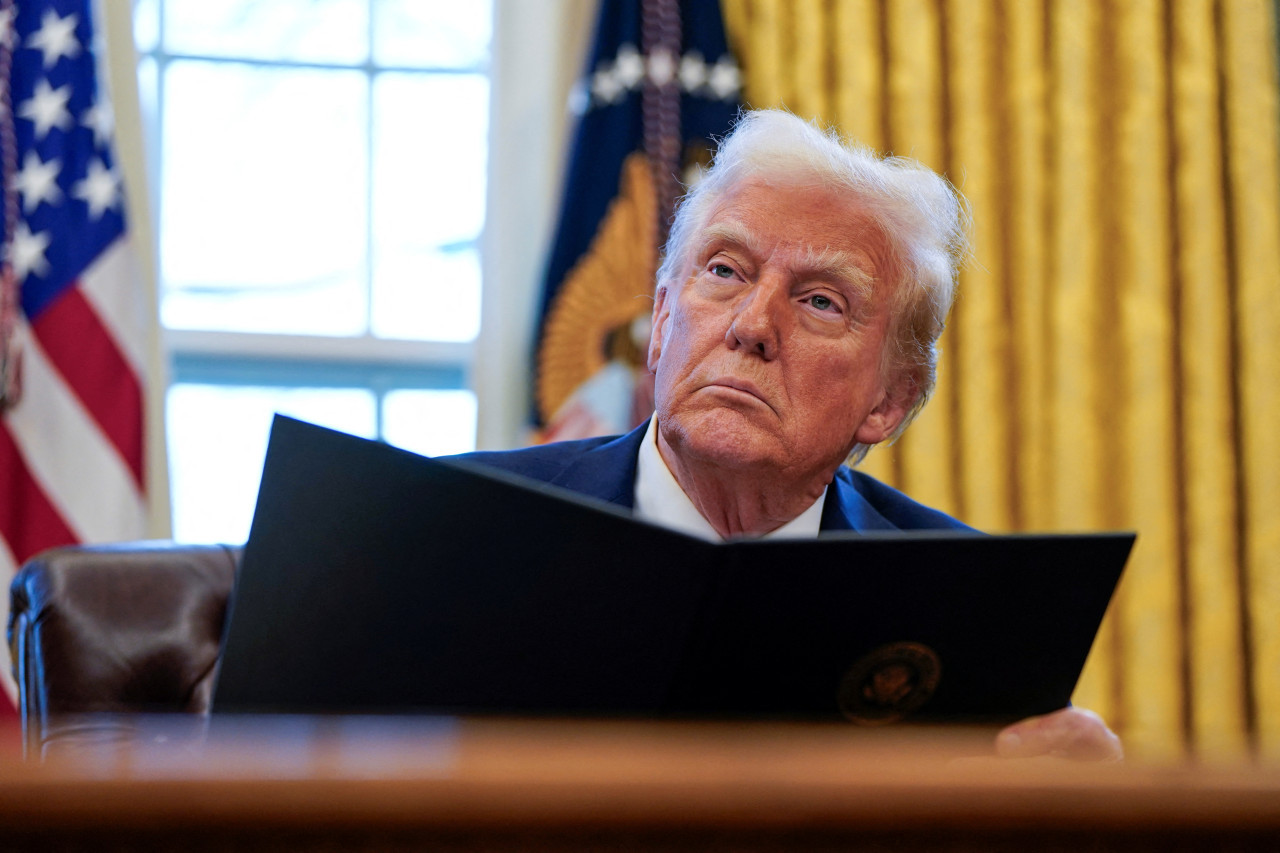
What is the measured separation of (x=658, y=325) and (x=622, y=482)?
0.88 feet

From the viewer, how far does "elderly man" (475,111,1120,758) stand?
148cm

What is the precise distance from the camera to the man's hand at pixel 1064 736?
1121 millimetres

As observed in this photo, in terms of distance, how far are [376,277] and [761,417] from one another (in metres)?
1.37

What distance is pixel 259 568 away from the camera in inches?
35.9

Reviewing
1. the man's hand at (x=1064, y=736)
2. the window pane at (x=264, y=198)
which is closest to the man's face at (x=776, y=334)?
the man's hand at (x=1064, y=736)

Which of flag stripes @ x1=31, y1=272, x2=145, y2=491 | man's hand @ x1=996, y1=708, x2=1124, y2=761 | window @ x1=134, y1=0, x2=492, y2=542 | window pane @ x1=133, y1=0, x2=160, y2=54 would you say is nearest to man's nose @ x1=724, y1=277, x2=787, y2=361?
man's hand @ x1=996, y1=708, x2=1124, y2=761

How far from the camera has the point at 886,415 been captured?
1662 millimetres

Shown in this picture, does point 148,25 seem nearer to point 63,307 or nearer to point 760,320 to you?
point 63,307

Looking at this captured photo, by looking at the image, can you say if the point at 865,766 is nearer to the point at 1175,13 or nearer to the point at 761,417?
the point at 761,417

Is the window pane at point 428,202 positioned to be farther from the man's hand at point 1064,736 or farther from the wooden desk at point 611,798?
the wooden desk at point 611,798

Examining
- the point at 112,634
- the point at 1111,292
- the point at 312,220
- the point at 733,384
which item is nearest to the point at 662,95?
the point at 312,220

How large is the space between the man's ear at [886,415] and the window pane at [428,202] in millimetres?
1174

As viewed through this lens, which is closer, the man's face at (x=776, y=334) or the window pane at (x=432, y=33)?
the man's face at (x=776, y=334)

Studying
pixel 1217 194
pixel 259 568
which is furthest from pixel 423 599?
pixel 1217 194
